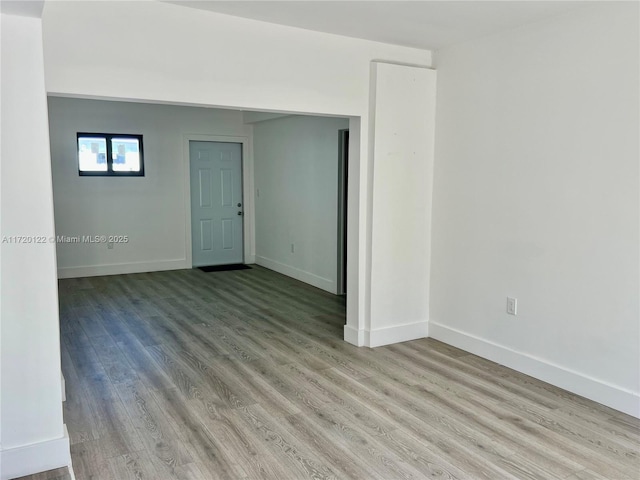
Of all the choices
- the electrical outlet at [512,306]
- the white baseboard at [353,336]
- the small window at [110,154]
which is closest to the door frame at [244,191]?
the small window at [110,154]

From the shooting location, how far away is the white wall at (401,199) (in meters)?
4.05

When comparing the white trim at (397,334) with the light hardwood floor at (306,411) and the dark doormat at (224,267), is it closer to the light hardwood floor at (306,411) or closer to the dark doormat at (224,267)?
the light hardwood floor at (306,411)

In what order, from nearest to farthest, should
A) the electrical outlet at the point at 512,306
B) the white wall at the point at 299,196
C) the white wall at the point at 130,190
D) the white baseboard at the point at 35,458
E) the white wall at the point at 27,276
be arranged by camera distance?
1. the white wall at the point at 27,276
2. the white baseboard at the point at 35,458
3. the electrical outlet at the point at 512,306
4. the white wall at the point at 299,196
5. the white wall at the point at 130,190

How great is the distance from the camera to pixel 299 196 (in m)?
6.70

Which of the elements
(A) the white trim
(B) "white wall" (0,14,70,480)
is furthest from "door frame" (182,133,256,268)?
(B) "white wall" (0,14,70,480)

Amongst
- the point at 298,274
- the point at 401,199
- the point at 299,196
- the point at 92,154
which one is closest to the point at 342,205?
the point at 299,196

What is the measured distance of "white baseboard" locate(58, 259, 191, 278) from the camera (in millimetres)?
6777

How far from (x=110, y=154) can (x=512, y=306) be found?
5.56 meters

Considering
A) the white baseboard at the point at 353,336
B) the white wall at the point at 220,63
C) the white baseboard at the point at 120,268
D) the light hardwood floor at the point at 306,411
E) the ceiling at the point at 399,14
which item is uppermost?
the ceiling at the point at 399,14

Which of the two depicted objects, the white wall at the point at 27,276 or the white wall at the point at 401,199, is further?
the white wall at the point at 401,199

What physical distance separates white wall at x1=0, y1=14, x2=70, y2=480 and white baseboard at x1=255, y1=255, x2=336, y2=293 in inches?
155

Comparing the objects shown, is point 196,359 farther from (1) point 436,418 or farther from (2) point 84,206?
(2) point 84,206

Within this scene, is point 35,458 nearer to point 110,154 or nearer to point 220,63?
point 220,63

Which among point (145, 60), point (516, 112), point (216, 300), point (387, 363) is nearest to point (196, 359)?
point (387, 363)
